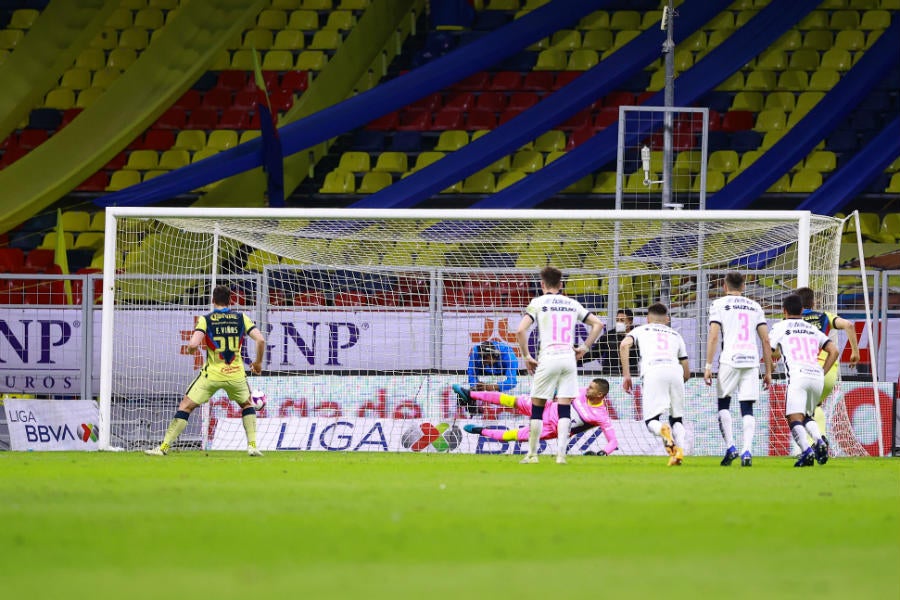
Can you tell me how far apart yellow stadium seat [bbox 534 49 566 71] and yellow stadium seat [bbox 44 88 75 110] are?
863 centimetres

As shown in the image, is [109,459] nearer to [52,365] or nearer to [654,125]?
[52,365]

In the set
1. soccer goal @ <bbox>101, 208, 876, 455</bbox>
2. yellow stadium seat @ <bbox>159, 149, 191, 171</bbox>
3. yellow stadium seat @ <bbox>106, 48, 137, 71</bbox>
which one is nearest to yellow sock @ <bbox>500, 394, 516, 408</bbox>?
soccer goal @ <bbox>101, 208, 876, 455</bbox>

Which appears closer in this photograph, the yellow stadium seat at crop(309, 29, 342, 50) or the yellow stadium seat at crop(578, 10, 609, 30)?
the yellow stadium seat at crop(578, 10, 609, 30)

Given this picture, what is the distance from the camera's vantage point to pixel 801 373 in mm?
12375

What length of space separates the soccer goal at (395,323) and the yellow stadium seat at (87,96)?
339 inches

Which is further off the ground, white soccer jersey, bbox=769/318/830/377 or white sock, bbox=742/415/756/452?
white soccer jersey, bbox=769/318/830/377

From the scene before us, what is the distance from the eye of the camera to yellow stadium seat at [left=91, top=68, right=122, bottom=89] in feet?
84.6

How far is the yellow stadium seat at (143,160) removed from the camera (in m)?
24.4

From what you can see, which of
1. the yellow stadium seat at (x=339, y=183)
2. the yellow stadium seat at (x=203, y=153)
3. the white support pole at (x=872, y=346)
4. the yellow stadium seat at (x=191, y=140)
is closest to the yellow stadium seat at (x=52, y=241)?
the yellow stadium seat at (x=203, y=153)

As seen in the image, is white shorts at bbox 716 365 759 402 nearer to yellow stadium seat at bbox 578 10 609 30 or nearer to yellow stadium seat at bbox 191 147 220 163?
yellow stadium seat at bbox 191 147 220 163

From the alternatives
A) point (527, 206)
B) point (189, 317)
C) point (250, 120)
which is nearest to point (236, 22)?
point (250, 120)

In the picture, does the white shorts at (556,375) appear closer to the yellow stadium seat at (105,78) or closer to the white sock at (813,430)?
the white sock at (813,430)

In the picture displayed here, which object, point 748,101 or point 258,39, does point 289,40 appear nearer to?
point 258,39

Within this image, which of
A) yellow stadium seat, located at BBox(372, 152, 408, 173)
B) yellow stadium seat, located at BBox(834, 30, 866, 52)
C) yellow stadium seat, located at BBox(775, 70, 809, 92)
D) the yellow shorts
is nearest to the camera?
the yellow shorts
